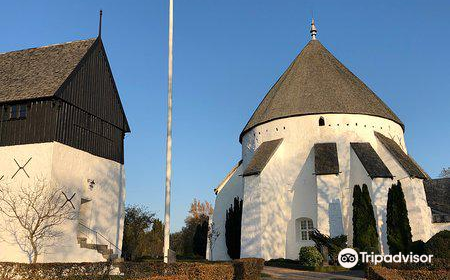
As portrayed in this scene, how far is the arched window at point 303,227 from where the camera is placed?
87.0 ft

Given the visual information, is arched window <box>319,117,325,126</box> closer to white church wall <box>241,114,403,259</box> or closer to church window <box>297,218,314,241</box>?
white church wall <box>241,114,403,259</box>

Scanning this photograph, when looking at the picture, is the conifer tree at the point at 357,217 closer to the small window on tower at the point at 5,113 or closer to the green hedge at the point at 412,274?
the green hedge at the point at 412,274

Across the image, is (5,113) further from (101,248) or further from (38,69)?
(101,248)

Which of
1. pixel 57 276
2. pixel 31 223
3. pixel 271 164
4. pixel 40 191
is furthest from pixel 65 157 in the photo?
pixel 271 164

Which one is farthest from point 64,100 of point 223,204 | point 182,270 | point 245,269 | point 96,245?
point 223,204

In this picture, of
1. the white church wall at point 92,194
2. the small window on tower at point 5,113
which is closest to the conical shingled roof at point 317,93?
the white church wall at point 92,194

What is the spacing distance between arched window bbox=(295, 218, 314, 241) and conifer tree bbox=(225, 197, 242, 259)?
16.8 feet

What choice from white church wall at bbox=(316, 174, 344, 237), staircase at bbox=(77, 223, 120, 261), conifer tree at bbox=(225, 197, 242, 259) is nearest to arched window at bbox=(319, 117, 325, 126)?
white church wall at bbox=(316, 174, 344, 237)

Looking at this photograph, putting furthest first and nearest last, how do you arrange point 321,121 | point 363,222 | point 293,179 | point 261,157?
point 321,121
point 293,179
point 261,157
point 363,222

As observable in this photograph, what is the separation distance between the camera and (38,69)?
2183 cm

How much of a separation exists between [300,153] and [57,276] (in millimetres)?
18536

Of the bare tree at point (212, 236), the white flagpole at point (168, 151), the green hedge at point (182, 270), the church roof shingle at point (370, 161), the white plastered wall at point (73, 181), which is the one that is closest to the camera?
the green hedge at point (182, 270)

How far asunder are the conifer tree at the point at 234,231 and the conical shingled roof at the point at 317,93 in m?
6.33

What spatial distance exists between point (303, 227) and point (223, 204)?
8434 millimetres
